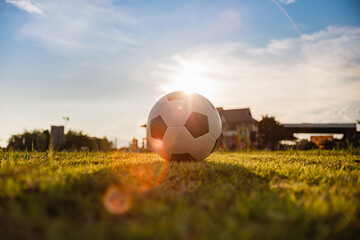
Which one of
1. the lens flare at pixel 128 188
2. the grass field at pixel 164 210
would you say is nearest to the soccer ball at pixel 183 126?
the lens flare at pixel 128 188

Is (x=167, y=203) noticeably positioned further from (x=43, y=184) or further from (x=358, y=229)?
(x=358, y=229)

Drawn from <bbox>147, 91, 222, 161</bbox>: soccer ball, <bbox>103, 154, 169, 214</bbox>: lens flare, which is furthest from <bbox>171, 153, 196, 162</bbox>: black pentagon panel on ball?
<bbox>103, 154, 169, 214</bbox>: lens flare

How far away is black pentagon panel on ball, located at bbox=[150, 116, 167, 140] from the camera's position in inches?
202

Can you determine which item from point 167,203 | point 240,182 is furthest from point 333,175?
point 167,203

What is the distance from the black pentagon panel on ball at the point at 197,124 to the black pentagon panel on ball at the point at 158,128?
1.68 ft

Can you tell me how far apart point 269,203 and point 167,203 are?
983 mm

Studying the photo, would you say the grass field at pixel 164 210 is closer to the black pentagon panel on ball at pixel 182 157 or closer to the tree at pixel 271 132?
the black pentagon panel on ball at pixel 182 157

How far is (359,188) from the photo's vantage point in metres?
3.07

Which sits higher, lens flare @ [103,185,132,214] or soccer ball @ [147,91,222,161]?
soccer ball @ [147,91,222,161]

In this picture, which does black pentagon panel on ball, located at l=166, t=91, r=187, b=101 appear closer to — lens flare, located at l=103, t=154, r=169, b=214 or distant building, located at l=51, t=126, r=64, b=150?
lens flare, located at l=103, t=154, r=169, b=214

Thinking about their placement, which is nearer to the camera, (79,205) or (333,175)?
(79,205)

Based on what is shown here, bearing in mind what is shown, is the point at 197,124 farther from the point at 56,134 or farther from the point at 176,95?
the point at 56,134

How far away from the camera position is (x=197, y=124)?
508cm

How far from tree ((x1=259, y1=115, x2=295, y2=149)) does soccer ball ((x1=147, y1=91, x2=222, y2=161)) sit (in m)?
35.6
